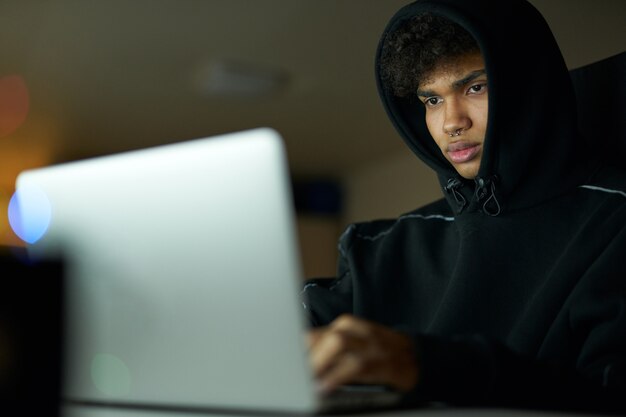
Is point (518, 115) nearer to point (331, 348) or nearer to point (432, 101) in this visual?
point (432, 101)

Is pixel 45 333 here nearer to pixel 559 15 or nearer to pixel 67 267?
pixel 67 267

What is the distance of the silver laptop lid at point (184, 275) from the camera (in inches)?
21.5

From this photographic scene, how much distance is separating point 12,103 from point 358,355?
4291 mm

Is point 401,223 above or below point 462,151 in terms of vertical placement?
below

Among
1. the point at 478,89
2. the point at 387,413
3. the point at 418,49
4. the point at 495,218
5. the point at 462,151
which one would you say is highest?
the point at 418,49

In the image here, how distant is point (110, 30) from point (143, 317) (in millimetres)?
3189

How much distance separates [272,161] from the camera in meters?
0.54

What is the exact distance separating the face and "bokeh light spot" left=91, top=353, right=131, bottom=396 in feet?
2.69

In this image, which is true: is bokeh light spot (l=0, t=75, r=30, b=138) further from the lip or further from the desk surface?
the desk surface

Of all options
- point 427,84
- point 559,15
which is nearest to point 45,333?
point 427,84

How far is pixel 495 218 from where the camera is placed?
126 centimetres

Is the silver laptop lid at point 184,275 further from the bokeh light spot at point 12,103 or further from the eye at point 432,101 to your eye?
the bokeh light spot at point 12,103

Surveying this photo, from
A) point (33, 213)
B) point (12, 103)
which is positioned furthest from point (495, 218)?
point (12, 103)

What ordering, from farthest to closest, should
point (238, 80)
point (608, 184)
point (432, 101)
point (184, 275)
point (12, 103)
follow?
1. point (12, 103)
2. point (238, 80)
3. point (432, 101)
4. point (608, 184)
5. point (184, 275)
